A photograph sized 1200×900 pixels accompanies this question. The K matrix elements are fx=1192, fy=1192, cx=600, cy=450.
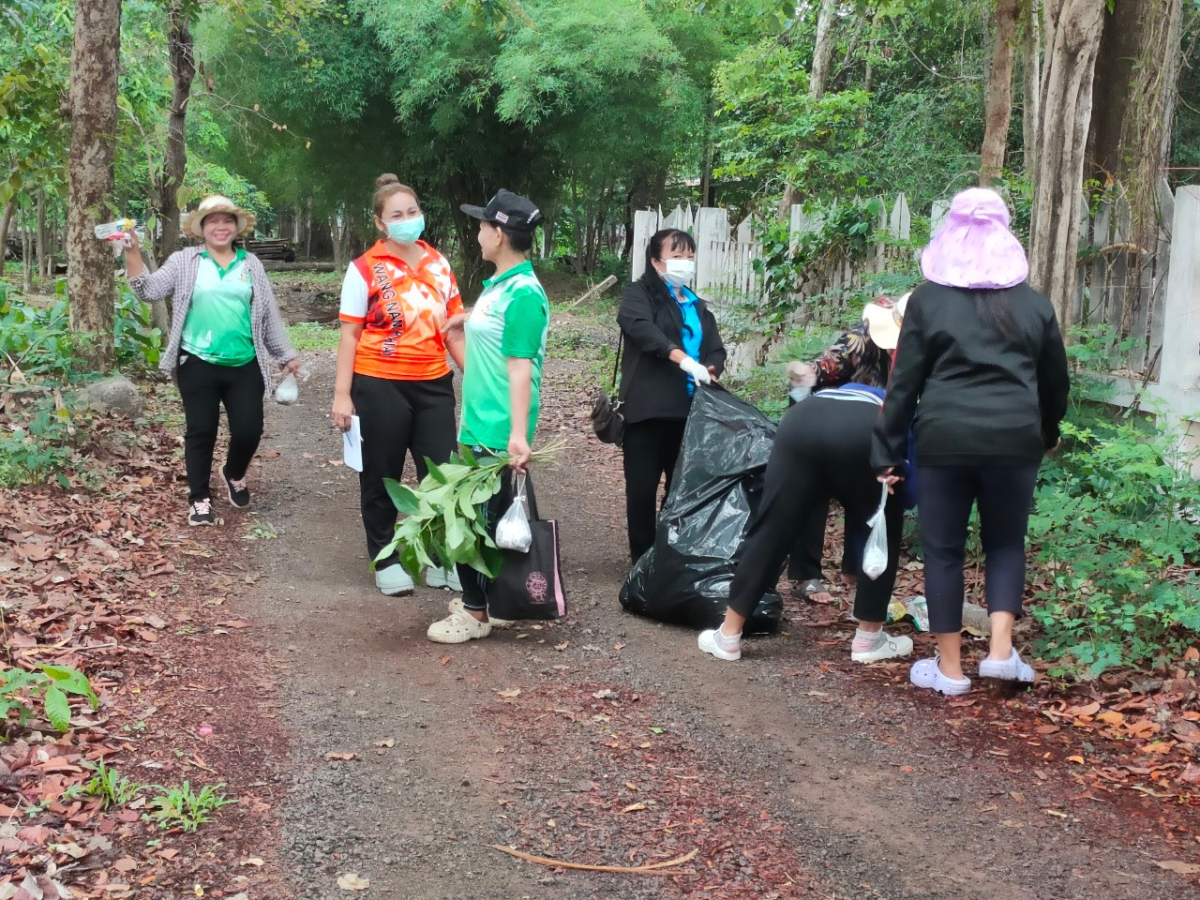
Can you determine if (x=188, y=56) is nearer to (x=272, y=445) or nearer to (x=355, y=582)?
(x=272, y=445)

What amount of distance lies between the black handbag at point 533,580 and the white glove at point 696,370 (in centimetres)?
115

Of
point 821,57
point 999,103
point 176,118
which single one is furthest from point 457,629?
point 821,57

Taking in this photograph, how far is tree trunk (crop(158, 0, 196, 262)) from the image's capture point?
43.1ft

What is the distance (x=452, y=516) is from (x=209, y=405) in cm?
282

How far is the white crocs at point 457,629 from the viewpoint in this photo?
534 cm

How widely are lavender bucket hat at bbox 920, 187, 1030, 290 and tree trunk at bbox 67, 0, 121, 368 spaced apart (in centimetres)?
706

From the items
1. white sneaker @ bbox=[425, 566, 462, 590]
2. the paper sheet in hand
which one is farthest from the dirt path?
the paper sheet in hand

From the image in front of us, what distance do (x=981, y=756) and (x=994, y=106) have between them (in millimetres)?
7224

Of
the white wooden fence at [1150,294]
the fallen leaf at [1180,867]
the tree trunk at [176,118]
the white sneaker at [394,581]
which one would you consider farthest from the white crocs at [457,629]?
the tree trunk at [176,118]

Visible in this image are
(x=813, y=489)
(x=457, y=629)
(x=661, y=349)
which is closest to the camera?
(x=813, y=489)

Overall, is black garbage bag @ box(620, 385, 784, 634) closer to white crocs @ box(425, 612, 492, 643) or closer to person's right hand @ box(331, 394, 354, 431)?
white crocs @ box(425, 612, 492, 643)

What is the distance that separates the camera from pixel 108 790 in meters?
3.70

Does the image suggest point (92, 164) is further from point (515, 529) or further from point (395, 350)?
point (515, 529)

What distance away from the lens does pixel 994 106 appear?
9.96 metres
